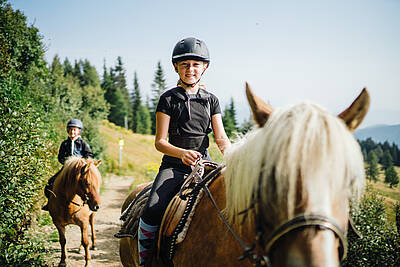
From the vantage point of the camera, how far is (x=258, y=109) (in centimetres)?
151

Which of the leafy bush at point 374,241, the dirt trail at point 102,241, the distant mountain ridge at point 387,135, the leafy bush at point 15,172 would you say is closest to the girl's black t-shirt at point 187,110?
the leafy bush at point 15,172

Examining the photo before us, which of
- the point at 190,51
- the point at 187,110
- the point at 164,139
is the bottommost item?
the point at 164,139

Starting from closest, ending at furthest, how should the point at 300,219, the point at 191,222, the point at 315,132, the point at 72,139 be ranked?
the point at 300,219 < the point at 315,132 < the point at 191,222 < the point at 72,139

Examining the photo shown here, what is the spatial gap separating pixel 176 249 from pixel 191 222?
30cm

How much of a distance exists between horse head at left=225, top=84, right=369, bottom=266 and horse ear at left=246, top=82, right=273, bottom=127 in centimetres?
9

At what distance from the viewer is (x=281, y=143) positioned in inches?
49.8

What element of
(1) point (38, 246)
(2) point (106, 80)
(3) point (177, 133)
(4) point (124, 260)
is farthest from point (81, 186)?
(2) point (106, 80)

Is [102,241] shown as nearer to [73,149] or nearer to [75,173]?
[73,149]

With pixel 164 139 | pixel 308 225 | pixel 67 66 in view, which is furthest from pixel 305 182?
pixel 67 66

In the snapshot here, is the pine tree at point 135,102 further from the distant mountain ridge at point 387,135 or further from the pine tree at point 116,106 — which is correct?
the distant mountain ridge at point 387,135

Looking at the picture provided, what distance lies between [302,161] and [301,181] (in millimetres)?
93

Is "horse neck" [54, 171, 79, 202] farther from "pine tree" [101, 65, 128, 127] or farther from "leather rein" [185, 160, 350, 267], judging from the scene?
"pine tree" [101, 65, 128, 127]

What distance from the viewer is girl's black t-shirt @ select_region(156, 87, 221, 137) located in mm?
2664

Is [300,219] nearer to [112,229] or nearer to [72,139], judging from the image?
[72,139]
